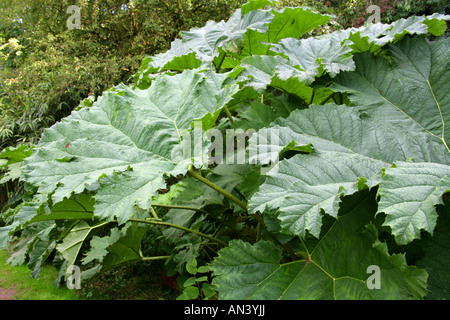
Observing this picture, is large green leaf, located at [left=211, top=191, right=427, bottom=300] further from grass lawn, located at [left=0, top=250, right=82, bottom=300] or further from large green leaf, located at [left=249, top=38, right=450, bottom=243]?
grass lawn, located at [left=0, top=250, right=82, bottom=300]

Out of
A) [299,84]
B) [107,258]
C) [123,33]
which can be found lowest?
[107,258]

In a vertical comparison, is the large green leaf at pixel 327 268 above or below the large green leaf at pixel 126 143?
below

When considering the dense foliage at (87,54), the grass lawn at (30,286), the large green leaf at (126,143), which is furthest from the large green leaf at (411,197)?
the dense foliage at (87,54)

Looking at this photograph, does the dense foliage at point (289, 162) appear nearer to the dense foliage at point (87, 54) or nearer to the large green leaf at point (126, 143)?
the large green leaf at point (126, 143)

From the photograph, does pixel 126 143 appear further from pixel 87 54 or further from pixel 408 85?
pixel 87 54

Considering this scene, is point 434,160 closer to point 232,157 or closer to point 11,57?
point 232,157

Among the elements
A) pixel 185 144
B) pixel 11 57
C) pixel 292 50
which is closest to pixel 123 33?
pixel 11 57

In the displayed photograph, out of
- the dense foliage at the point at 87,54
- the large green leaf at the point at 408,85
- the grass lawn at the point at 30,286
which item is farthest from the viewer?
the dense foliage at the point at 87,54

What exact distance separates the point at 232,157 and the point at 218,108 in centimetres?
25

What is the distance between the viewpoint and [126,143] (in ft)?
4.28

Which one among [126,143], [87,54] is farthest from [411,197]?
[87,54]

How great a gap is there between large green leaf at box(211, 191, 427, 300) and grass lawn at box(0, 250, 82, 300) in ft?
5.80

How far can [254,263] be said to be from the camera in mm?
1141

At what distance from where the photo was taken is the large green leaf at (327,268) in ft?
3.03
